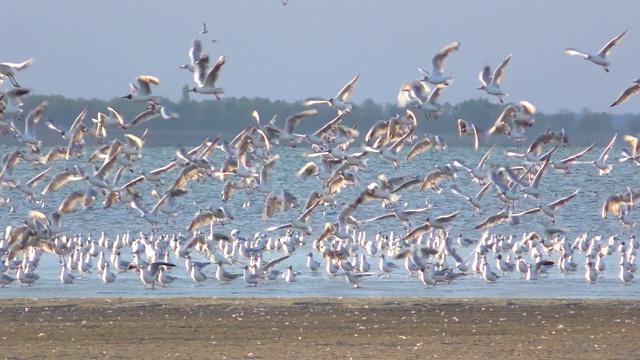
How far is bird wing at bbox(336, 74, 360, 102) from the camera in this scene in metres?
22.5

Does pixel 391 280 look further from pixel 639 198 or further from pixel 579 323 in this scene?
pixel 579 323

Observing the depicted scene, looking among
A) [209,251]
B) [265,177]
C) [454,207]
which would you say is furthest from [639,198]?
[454,207]

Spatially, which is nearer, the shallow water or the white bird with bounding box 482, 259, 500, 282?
the shallow water

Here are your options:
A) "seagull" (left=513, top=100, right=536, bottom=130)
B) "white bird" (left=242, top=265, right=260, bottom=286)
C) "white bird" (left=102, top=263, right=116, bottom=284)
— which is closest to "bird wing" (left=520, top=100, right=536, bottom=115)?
"seagull" (left=513, top=100, right=536, bottom=130)

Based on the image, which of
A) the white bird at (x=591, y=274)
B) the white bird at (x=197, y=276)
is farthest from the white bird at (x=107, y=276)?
the white bird at (x=591, y=274)

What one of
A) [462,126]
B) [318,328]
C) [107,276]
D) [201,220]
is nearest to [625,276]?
[462,126]

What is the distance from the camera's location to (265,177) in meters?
23.3

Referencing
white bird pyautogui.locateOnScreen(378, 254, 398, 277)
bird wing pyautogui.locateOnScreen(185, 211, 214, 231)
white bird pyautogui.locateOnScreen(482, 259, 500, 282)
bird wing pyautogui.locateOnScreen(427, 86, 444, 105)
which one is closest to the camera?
bird wing pyautogui.locateOnScreen(427, 86, 444, 105)

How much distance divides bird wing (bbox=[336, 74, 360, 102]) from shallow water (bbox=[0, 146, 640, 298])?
10.2 feet

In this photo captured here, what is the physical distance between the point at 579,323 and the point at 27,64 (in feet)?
27.0

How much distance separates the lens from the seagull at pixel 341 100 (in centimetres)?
2217

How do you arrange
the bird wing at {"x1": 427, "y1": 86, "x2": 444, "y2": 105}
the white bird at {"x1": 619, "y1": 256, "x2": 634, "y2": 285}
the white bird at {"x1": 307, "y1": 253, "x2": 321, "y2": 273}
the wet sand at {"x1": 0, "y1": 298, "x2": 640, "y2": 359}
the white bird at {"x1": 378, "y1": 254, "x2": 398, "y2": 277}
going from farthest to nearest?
the white bird at {"x1": 307, "y1": 253, "x2": 321, "y2": 273} < the white bird at {"x1": 378, "y1": 254, "x2": 398, "y2": 277} < the white bird at {"x1": 619, "y1": 256, "x2": 634, "y2": 285} < the bird wing at {"x1": 427, "y1": 86, "x2": 444, "y2": 105} < the wet sand at {"x1": 0, "y1": 298, "x2": 640, "y2": 359}

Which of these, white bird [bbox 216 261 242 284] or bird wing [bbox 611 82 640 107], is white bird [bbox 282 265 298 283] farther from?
bird wing [bbox 611 82 640 107]

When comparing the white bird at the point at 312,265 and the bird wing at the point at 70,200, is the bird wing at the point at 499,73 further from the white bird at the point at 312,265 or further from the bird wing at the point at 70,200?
the bird wing at the point at 70,200
